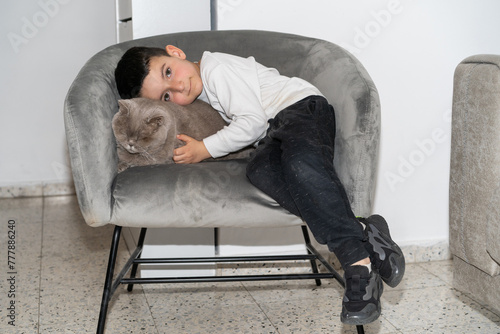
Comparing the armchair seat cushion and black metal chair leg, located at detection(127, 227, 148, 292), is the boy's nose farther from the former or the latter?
black metal chair leg, located at detection(127, 227, 148, 292)

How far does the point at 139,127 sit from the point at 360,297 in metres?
0.65

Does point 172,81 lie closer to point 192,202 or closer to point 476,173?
point 192,202

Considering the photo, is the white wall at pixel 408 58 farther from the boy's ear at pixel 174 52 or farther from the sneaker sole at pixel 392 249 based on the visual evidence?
the sneaker sole at pixel 392 249

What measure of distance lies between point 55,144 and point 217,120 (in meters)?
1.70

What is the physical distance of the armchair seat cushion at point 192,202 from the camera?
1.35 meters

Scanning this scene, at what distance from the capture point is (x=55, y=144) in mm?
3086

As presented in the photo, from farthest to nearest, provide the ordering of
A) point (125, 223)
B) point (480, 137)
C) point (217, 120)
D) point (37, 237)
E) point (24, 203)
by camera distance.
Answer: point (24, 203), point (37, 237), point (217, 120), point (480, 137), point (125, 223)

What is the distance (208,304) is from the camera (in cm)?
178

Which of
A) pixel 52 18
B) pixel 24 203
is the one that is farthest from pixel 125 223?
pixel 52 18

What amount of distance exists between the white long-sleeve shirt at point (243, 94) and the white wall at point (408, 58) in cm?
33

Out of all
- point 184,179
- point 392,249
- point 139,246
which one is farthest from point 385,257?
point 139,246

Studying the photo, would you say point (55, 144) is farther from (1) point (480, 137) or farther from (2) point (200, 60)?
(1) point (480, 137)

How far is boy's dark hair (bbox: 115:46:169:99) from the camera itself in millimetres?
1553

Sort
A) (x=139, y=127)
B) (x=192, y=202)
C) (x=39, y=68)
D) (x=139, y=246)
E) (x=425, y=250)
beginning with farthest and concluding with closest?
(x=39, y=68) → (x=425, y=250) → (x=139, y=246) → (x=139, y=127) → (x=192, y=202)
